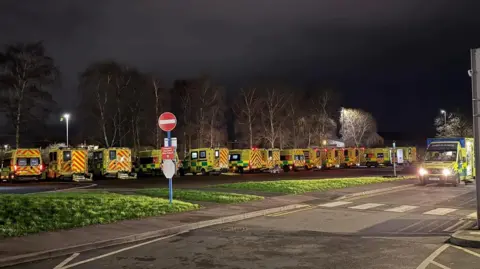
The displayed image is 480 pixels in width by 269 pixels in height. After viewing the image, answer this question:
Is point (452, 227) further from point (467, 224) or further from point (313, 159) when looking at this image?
point (313, 159)

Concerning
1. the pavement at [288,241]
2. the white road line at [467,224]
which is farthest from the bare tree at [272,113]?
the white road line at [467,224]

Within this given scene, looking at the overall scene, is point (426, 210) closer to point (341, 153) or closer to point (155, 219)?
point (155, 219)

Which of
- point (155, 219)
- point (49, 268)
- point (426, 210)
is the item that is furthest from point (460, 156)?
point (49, 268)

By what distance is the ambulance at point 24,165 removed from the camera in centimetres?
3631

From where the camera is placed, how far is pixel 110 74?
53312 mm

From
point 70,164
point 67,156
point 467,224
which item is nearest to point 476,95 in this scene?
point 467,224

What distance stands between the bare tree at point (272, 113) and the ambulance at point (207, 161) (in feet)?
69.6

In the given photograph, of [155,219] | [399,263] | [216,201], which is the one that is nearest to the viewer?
[399,263]

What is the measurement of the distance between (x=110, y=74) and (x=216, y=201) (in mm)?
37983

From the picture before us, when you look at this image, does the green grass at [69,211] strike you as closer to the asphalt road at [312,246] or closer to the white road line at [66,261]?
the white road line at [66,261]

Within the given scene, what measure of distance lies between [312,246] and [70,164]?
1189 inches

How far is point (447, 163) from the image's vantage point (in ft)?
93.7

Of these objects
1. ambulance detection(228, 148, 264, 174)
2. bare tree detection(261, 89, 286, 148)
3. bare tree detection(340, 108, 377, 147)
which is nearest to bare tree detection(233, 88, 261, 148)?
bare tree detection(261, 89, 286, 148)

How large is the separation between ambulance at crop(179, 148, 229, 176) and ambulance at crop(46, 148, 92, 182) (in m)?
11.3
